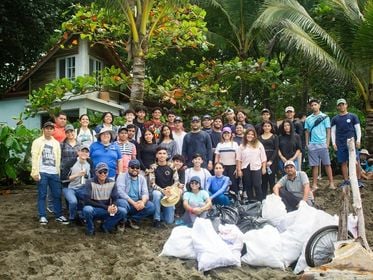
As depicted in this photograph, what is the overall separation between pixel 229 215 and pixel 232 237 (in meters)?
0.84

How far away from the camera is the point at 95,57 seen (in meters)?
16.7

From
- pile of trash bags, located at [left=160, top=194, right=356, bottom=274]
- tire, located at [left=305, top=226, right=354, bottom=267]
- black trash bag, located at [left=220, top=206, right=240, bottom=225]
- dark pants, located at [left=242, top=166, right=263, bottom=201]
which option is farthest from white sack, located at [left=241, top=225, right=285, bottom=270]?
dark pants, located at [left=242, top=166, right=263, bottom=201]

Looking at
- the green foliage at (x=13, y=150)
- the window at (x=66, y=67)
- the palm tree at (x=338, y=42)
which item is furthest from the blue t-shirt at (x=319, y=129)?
the window at (x=66, y=67)

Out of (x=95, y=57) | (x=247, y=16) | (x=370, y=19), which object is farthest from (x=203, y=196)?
(x=95, y=57)

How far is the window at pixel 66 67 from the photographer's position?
1638 cm

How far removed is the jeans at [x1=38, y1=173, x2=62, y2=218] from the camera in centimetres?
693

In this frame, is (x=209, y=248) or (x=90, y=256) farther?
(x=90, y=256)

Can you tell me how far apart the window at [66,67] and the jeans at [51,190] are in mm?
9833

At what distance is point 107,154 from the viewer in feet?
22.9

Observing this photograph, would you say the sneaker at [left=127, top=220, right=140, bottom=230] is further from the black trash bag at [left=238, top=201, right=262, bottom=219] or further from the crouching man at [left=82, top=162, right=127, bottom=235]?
the black trash bag at [left=238, top=201, right=262, bottom=219]

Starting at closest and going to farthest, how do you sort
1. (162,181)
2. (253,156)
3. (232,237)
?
(232,237), (162,181), (253,156)

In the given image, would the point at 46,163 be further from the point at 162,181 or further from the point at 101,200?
the point at 162,181

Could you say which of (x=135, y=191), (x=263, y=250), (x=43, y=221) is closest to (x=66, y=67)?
(x=43, y=221)

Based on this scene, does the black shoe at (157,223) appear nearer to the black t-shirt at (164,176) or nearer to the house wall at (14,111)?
the black t-shirt at (164,176)
